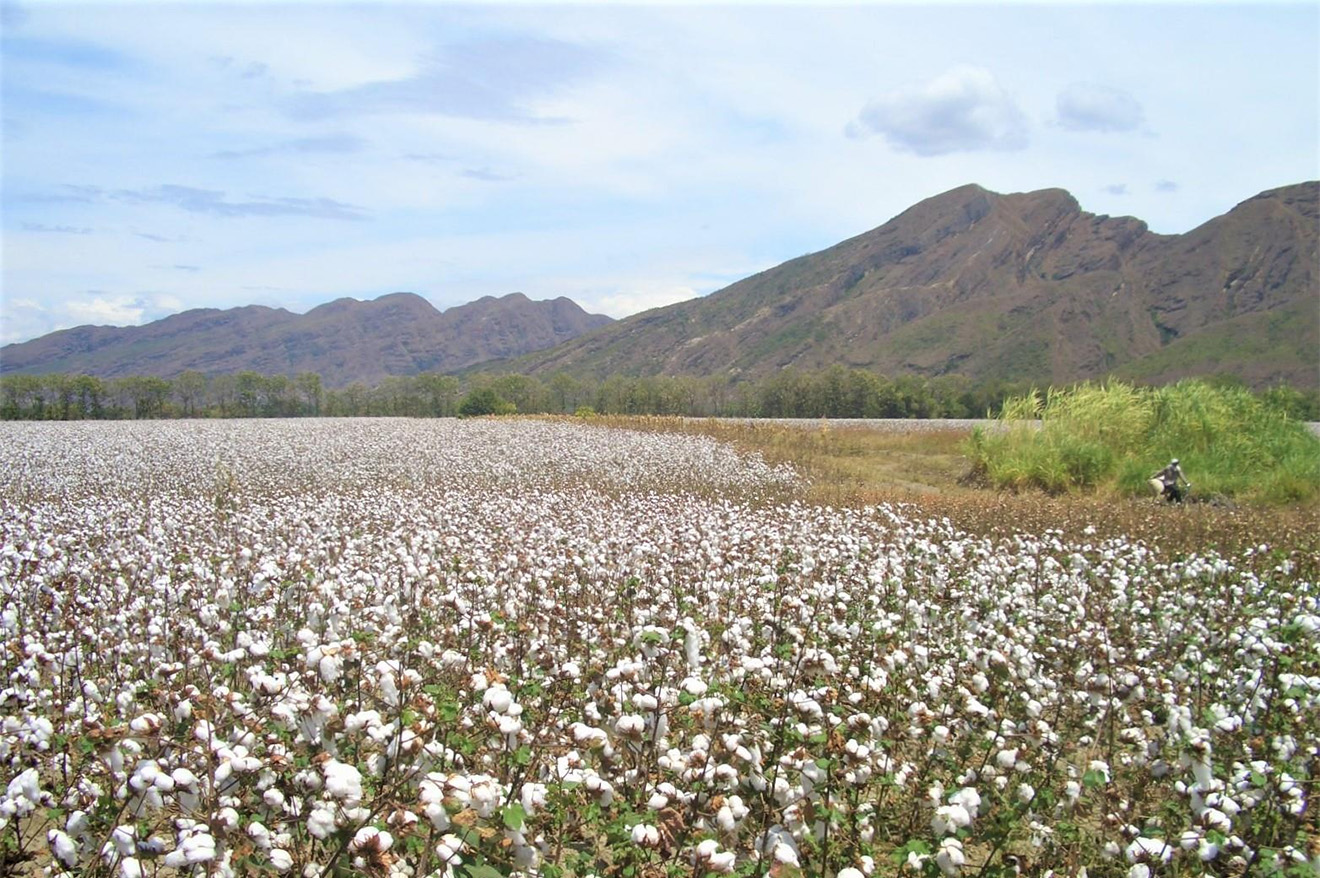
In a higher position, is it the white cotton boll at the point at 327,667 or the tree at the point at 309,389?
the tree at the point at 309,389

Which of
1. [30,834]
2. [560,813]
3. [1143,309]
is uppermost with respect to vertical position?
[1143,309]

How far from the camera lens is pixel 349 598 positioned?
5.86m

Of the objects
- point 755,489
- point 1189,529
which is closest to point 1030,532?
point 1189,529

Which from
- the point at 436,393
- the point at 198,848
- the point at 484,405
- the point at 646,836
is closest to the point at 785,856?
the point at 646,836

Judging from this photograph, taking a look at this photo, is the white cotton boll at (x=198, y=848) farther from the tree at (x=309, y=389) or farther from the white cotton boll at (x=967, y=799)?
the tree at (x=309, y=389)

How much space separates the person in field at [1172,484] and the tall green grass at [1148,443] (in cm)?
78

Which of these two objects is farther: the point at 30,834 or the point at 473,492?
the point at 473,492

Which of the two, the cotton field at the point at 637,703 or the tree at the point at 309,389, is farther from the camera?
the tree at the point at 309,389

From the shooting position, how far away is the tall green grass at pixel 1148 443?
14969 mm

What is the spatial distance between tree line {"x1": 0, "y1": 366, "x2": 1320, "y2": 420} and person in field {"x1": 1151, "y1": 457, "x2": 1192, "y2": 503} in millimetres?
39866

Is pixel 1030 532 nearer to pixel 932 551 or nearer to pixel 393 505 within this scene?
pixel 932 551

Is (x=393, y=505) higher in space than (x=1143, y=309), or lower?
lower

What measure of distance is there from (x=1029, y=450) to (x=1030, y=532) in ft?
23.0

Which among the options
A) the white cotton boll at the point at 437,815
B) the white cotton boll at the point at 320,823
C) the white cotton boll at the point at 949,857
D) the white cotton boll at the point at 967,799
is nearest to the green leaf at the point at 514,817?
the white cotton boll at the point at 437,815
